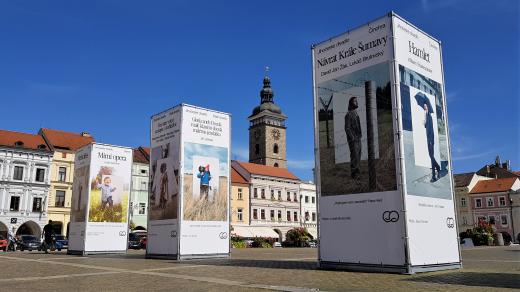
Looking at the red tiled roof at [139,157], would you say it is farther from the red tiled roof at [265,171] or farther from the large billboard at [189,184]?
the large billboard at [189,184]

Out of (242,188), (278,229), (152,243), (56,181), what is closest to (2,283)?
(152,243)

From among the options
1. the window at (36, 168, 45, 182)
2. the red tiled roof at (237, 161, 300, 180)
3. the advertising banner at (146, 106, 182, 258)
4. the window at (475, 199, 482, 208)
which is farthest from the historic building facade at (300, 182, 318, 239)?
the advertising banner at (146, 106, 182, 258)

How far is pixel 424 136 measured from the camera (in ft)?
52.7

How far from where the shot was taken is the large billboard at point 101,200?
28.6m

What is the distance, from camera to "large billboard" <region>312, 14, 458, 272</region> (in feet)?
48.8

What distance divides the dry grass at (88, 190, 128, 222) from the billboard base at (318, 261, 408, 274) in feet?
54.7

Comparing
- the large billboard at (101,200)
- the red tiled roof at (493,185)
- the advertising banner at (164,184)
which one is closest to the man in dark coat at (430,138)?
the advertising banner at (164,184)

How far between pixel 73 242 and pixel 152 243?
27.3ft

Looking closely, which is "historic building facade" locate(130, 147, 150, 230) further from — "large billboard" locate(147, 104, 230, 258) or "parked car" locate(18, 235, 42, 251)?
"large billboard" locate(147, 104, 230, 258)

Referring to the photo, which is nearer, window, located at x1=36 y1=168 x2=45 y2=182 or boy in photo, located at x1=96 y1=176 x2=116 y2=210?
boy in photo, located at x1=96 y1=176 x2=116 y2=210

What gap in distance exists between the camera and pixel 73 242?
97.6ft

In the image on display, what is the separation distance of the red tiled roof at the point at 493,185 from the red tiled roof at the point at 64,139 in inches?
2451

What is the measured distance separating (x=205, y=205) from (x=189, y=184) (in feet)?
4.44

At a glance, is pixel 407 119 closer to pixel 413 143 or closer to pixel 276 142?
pixel 413 143
